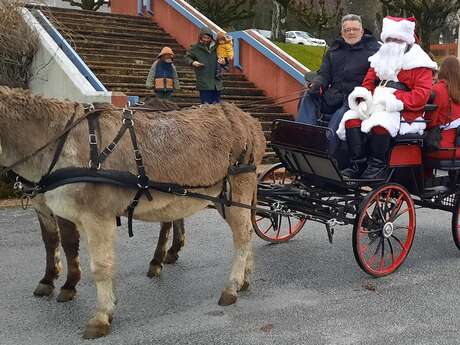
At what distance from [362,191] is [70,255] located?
2.95 meters

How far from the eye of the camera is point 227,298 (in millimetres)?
4777

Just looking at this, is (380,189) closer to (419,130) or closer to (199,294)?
(419,130)

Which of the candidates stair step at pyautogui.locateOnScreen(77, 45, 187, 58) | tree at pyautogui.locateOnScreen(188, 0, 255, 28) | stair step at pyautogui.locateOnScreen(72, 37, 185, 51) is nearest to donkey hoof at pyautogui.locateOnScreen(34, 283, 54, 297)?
stair step at pyautogui.locateOnScreen(77, 45, 187, 58)

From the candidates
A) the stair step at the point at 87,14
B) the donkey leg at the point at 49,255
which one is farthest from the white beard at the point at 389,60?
the stair step at the point at 87,14

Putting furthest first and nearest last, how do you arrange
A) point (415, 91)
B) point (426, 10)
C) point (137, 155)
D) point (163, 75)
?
point (426, 10)
point (163, 75)
point (415, 91)
point (137, 155)

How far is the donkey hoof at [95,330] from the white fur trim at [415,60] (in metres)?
3.78

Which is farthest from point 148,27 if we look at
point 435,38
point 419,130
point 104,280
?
point 435,38

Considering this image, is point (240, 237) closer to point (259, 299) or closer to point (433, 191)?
point (259, 299)

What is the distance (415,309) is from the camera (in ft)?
15.4

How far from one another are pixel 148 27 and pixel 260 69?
4576 mm

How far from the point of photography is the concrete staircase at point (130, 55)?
42.8 feet

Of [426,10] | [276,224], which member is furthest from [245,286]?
[426,10]

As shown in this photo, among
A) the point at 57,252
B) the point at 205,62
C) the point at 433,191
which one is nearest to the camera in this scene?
the point at 57,252

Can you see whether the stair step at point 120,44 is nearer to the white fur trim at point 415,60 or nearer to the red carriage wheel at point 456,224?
the white fur trim at point 415,60
